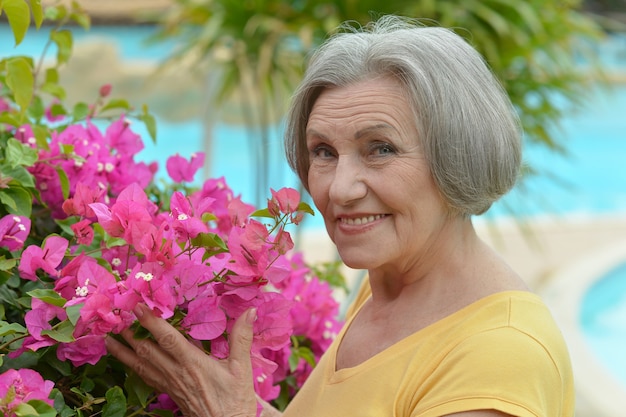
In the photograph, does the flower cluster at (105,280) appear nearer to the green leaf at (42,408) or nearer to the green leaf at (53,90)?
the green leaf at (42,408)

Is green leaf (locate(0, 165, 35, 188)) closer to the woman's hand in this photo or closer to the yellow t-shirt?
the woman's hand

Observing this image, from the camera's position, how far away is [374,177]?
132cm

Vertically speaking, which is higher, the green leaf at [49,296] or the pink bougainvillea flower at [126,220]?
the pink bougainvillea flower at [126,220]

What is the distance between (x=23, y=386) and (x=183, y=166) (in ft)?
1.97

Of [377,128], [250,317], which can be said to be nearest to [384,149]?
[377,128]

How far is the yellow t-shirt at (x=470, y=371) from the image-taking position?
1.20 metres

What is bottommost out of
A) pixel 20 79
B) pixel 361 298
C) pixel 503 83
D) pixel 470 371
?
pixel 503 83

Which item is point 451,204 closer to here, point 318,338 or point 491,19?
point 318,338

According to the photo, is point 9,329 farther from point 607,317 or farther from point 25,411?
point 607,317

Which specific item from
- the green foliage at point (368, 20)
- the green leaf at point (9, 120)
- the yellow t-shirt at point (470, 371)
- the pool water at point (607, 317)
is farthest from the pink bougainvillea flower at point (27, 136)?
the pool water at point (607, 317)

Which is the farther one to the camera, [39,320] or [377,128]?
[377,128]

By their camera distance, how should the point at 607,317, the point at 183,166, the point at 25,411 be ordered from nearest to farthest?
1. the point at 25,411
2. the point at 183,166
3. the point at 607,317

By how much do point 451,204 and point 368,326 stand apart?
0.28m

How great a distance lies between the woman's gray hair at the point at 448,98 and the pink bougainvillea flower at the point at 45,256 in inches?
17.6
